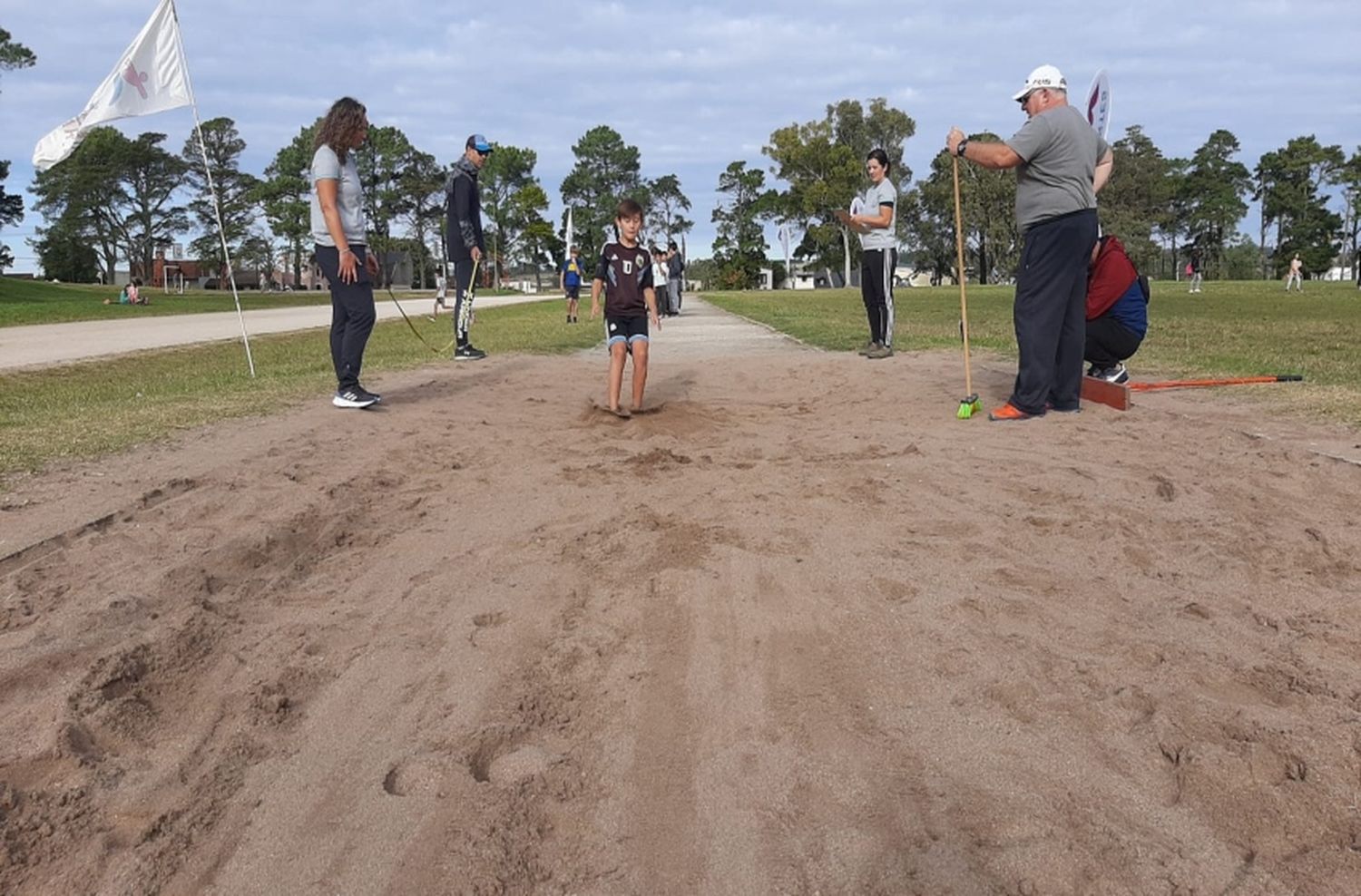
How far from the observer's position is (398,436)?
6117mm

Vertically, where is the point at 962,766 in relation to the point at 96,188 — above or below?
Result: below

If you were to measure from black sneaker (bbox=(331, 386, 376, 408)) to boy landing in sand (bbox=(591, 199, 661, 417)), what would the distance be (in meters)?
1.76

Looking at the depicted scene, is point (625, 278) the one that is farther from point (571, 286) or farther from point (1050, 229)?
point (571, 286)

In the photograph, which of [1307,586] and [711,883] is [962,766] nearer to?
[711,883]

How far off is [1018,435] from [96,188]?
80.3 m

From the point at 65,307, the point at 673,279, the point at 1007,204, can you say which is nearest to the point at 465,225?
the point at 673,279

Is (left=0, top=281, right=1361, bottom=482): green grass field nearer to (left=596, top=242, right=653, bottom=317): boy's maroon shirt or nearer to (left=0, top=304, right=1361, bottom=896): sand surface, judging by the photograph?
(left=0, top=304, right=1361, bottom=896): sand surface

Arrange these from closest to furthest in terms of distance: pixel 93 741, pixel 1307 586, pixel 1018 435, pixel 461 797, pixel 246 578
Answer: pixel 461 797, pixel 93 741, pixel 1307 586, pixel 246 578, pixel 1018 435

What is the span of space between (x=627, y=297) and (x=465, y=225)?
3847 mm

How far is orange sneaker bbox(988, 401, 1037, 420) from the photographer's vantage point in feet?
21.1

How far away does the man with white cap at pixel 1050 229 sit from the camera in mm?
6379

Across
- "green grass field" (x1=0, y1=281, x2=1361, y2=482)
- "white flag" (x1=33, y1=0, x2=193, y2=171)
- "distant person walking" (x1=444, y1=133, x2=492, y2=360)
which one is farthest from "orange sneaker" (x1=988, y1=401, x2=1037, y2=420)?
"white flag" (x1=33, y1=0, x2=193, y2=171)

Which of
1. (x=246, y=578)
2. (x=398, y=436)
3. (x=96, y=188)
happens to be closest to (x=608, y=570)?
(x=246, y=578)

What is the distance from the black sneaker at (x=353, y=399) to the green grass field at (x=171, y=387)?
53cm
